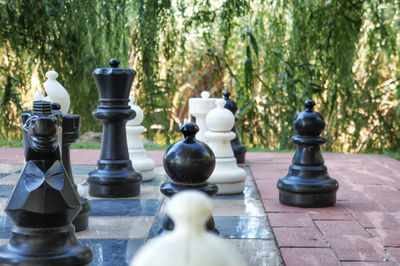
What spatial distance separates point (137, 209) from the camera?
2283mm

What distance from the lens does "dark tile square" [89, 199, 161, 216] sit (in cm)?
221

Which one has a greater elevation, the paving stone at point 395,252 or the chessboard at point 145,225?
the paving stone at point 395,252

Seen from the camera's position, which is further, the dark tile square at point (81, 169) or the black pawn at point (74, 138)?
the dark tile square at point (81, 169)

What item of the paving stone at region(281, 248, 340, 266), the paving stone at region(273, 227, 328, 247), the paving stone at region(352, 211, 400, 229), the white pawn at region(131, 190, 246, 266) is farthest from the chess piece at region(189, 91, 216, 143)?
the white pawn at region(131, 190, 246, 266)

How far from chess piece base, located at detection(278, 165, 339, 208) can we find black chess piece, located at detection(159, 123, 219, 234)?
84 centimetres

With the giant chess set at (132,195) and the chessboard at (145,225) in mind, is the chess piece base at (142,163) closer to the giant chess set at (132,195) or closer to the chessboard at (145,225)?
the giant chess set at (132,195)

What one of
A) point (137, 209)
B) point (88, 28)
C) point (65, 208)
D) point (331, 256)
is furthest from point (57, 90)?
point (88, 28)

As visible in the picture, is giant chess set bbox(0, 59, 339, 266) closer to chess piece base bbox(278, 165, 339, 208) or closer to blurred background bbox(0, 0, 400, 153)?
chess piece base bbox(278, 165, 339, 208)

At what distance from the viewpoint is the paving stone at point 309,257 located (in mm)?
1593

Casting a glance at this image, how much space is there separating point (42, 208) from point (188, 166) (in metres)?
0.44

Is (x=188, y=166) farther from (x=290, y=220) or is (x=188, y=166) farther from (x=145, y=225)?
(x=290, y=220)

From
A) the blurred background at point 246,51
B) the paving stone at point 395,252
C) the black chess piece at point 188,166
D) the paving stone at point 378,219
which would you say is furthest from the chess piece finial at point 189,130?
the blurred background at point 246,51

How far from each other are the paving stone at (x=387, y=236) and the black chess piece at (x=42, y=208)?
1.01 metres

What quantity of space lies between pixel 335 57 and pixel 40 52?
2.58 m
